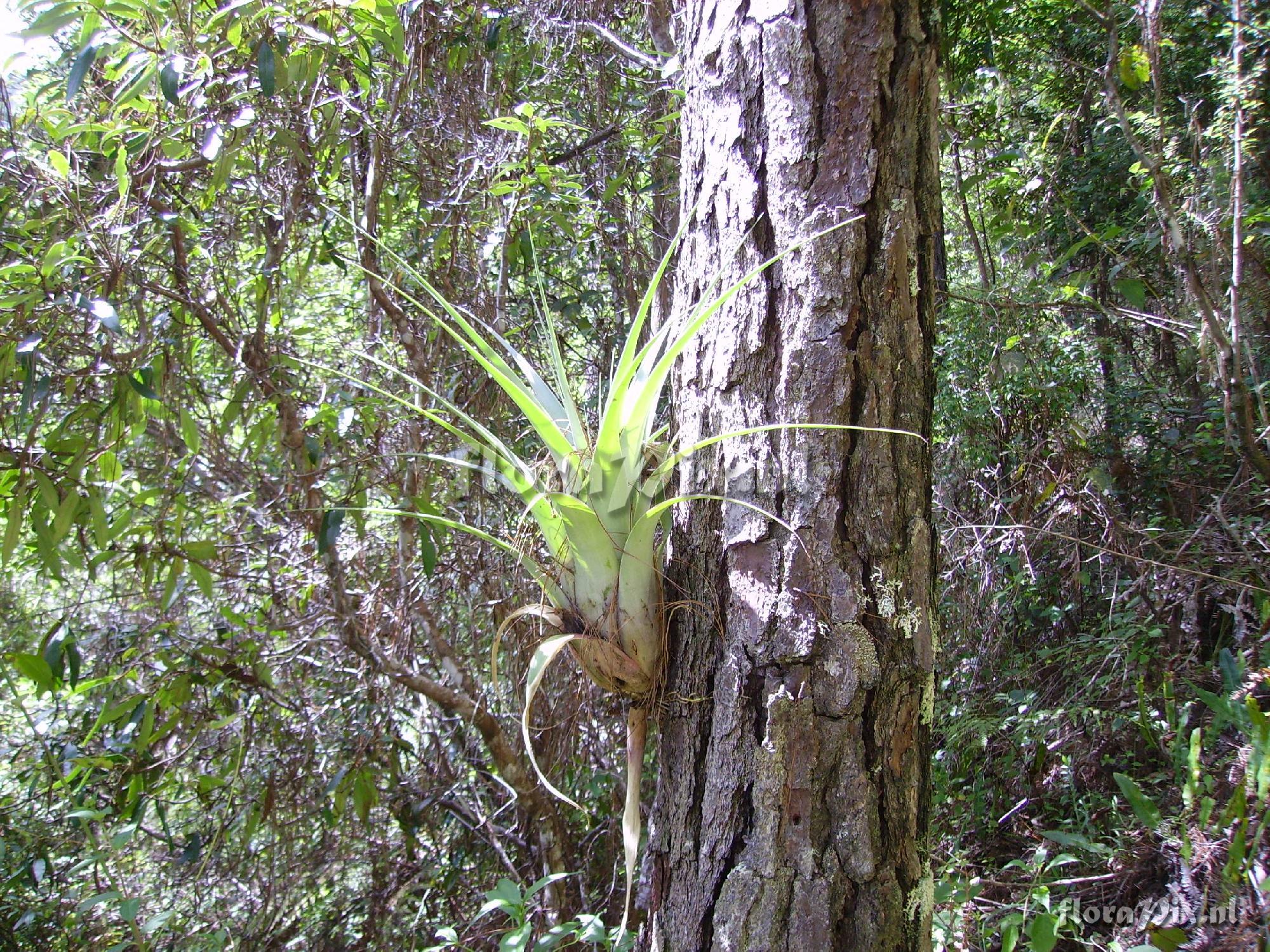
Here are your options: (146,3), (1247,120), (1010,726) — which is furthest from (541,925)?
(1247,120)

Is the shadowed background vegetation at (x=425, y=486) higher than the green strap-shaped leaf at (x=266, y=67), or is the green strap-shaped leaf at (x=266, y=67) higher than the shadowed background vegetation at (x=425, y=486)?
the green strap-shaped leaf at (x=266, y=67)

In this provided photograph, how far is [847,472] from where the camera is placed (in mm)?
995

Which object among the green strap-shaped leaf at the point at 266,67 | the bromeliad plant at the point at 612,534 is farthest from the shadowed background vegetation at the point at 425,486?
the bromeliad plant at the point at 612,534

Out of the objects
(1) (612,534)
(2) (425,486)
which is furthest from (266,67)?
(1) (612,534)

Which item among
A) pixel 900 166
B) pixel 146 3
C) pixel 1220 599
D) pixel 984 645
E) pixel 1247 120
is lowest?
pixel 984 645

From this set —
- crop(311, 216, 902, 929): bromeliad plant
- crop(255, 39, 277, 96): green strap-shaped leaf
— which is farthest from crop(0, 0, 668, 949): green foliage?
crop(311, 216, 902, 929): bromeliad plant

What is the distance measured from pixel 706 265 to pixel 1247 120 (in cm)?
288

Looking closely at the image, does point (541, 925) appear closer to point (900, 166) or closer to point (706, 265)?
point (706, 265)

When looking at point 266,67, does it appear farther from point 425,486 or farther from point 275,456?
point 275,456

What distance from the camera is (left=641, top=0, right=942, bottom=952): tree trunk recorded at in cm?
94

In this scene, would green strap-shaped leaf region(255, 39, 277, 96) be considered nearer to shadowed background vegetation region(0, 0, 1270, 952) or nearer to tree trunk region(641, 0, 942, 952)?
shadowed background vegetation region(0, 0, 1270, 952)

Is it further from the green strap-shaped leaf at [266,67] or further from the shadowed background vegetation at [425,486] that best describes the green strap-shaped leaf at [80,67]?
the green strap-shaped leaf at [266,67]

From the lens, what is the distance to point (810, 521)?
981mm

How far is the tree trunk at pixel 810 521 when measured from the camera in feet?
3.10
